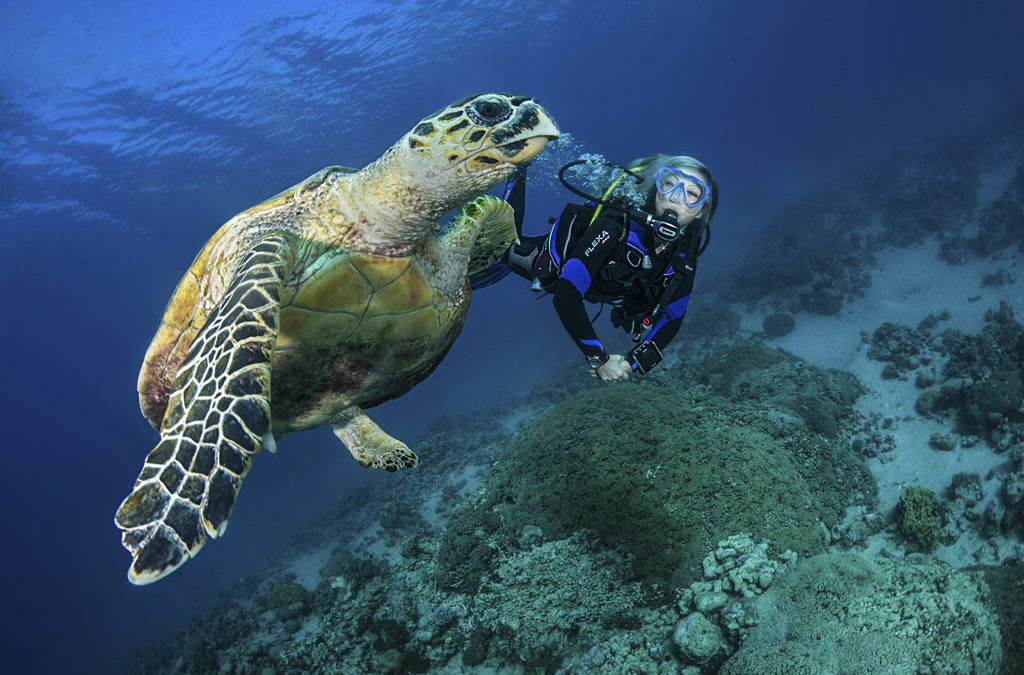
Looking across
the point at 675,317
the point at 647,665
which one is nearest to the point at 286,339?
the point at 647,665

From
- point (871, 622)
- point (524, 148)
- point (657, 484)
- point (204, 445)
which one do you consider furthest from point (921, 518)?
point (204, 445)

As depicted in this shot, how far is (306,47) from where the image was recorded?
75.6 feet

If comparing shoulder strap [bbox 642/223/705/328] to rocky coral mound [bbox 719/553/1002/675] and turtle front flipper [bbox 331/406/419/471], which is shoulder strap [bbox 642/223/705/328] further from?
turtle front flipper [bbox 331/406/419/471]

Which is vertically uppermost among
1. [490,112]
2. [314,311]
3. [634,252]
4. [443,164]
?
[490,112]

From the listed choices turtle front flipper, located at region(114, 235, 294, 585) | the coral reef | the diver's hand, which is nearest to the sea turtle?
turtle front flipper, located at region(114, 235, 294, 585)

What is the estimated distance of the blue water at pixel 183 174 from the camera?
18.4 meters

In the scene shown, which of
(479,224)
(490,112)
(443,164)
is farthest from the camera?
(479,224)

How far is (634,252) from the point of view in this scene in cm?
367

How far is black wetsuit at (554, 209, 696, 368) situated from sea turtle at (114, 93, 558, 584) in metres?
0.63

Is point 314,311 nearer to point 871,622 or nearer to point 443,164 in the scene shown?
point 443,164

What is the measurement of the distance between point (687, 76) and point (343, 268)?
87197mm

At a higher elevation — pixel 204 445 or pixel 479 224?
pixel 204 445

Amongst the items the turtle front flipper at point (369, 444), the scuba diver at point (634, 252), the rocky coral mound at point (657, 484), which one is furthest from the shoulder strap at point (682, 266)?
the turtle front flipper at point (369, 444)

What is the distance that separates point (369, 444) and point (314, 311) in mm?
1505
